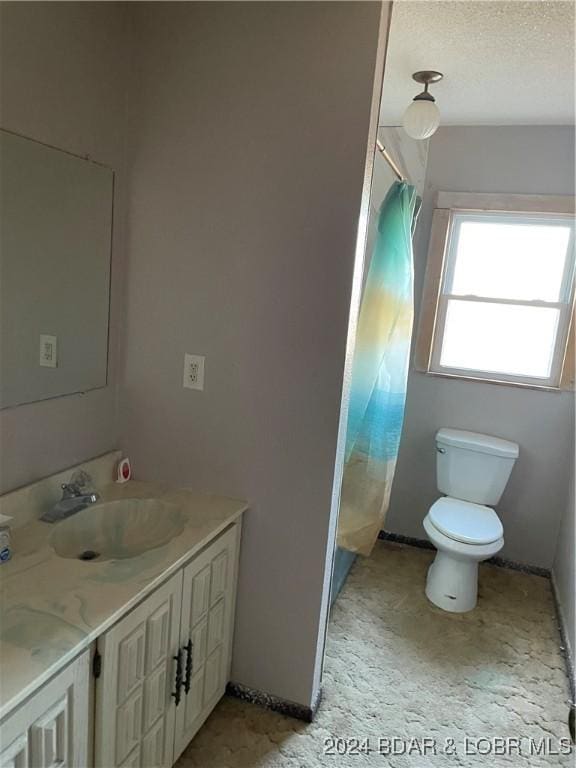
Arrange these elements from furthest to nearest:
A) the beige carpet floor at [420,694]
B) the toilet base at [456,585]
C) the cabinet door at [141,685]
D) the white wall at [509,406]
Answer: the white wall at [509,406] < the toilet base at [456,585] < the beige carpet floor at [420,694] < the cabinet door at [141,685]

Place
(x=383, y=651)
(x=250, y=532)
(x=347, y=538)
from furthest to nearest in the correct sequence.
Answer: (x=347, y=538)
(x=383, y=651)
(x=250, y=532)

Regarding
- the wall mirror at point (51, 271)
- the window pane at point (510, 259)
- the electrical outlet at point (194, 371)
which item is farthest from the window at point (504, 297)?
the wall mirror at point (51, 271)

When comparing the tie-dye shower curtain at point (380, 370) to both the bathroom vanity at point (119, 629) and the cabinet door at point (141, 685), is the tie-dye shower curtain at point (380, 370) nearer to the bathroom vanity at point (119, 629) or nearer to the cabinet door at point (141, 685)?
the bathroom vanity at point (119, 629)

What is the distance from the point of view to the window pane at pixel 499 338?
2825 mm

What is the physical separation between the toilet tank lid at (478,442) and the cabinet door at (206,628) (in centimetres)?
153

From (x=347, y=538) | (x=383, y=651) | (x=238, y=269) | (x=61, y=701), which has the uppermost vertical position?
(x=238, y=269)

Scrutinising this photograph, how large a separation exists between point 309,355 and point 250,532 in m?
0.65

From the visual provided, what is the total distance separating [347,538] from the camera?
96.3 inches

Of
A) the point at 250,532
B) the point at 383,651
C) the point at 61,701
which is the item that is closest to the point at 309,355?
the point at 250,532

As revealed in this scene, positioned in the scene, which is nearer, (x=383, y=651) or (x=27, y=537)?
(x=27, y=537)

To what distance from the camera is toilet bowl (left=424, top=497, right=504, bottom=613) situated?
2.39 m

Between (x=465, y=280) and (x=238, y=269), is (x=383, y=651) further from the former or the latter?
(x=465, y=280)

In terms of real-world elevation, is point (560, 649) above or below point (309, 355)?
below

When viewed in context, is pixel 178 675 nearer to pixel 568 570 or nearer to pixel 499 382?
pixel 568 570
